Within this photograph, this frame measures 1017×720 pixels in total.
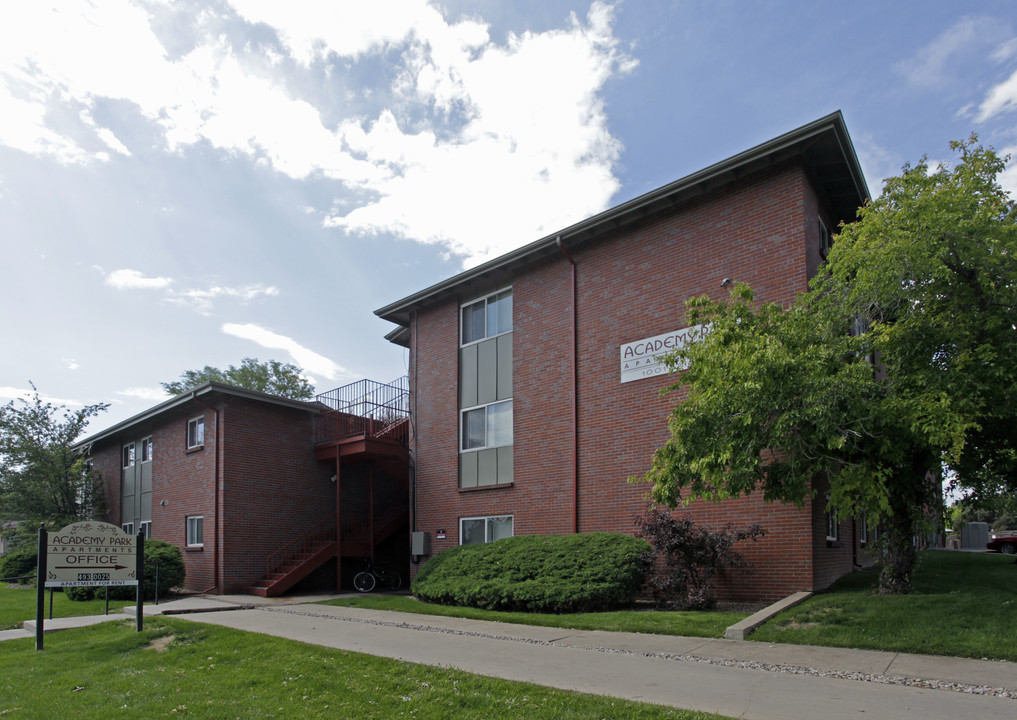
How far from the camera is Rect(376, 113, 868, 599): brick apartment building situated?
13.7 metres

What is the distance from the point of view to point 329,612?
14.7 meters

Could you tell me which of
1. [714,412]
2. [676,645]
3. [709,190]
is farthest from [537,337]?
[676,645]

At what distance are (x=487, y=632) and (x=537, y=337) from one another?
8.49 meters

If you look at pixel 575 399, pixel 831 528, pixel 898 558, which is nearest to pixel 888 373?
pixel 898 558

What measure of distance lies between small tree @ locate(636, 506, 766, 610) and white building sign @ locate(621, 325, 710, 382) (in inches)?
135

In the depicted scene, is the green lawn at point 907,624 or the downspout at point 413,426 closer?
the green lawn at point 907,624

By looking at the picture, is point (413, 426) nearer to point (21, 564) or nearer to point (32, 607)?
point (32, 607)

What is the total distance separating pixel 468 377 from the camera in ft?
65.2

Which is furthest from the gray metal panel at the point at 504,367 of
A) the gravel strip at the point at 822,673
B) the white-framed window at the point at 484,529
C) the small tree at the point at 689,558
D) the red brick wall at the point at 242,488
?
the gravel strip at the point at 822,673

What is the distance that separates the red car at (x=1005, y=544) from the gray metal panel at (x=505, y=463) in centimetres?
2850

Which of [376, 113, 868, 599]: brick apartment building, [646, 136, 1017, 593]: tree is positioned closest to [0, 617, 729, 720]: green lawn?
[646, 136, 1017, 593]: tree

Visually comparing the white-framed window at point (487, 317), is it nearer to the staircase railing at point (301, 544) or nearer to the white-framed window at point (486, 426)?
the white-framed window at point (486, 426)

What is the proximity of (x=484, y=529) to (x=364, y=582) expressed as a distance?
440cm

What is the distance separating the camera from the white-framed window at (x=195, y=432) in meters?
22.4
